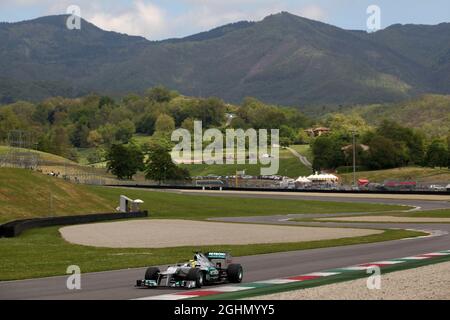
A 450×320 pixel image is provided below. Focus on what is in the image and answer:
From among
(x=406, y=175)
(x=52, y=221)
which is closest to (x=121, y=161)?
(x=406, y=175)

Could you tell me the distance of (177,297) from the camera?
20422 millimetres

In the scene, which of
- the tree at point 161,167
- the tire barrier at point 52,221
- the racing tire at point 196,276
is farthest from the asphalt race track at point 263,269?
the tree at point 161,167

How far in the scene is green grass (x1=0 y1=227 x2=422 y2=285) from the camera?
29.5 meters

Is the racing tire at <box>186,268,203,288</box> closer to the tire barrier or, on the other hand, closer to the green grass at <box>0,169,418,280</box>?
the green grass at <box>0,169,418,280</box>

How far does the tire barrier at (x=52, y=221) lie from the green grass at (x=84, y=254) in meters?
1.77

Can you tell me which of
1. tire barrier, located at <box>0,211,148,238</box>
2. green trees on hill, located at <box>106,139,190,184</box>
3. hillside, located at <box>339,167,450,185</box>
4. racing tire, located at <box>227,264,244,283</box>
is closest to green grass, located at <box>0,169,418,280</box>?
tire barrier, located at <box>0,211,148,238</box>

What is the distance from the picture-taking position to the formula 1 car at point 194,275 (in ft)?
74.1

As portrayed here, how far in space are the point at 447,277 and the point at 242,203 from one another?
77302 millimetres

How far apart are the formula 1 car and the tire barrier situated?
28374mm

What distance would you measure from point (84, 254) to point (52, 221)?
87.1 ft

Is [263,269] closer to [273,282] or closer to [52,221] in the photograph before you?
[273,282]

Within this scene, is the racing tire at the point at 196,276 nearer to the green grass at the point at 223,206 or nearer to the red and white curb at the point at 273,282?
the red and white curb at the point at 273,282

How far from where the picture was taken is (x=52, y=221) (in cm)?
6188
